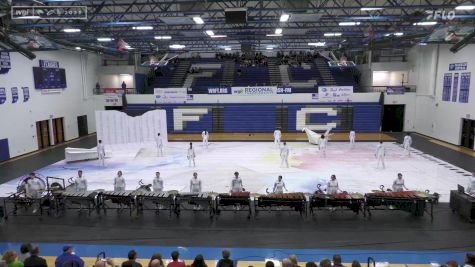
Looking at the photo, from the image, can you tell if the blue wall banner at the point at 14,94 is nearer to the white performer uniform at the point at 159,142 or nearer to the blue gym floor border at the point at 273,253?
the white performer uniform at the point at 159,142

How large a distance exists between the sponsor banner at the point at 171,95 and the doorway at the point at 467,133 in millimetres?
18914

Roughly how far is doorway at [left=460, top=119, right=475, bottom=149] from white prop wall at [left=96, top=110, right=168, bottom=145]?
1863cm

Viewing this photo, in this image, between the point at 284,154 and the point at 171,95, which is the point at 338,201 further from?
the point at 171,95

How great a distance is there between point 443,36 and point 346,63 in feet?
35.0

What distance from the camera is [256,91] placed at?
27.4m

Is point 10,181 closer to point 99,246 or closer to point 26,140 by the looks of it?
point 26,140

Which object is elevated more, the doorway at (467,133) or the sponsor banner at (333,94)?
the sponsor banner at (333,94)

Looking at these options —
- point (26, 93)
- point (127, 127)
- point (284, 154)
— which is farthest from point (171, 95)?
point (284, 154)

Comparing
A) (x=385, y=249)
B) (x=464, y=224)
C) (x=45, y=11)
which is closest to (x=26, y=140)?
(x=45, y=11)

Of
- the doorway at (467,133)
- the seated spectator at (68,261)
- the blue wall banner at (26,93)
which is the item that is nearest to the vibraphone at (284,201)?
the seated spectator at (68,261)

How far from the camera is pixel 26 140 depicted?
71.4 feet

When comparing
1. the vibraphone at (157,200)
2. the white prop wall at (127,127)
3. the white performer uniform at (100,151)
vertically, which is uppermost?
the white prop wall at (127,127)

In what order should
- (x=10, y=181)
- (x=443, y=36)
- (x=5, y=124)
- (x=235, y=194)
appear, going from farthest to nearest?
(x=5, y=124), (x=443, y=36), (x=10, y=181), (x=235, y=194)

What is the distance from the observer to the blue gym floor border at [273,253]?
321 inches
